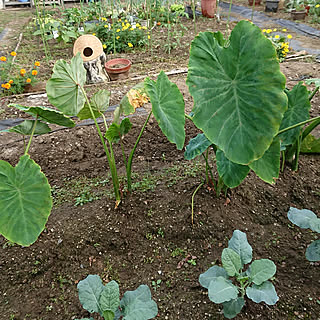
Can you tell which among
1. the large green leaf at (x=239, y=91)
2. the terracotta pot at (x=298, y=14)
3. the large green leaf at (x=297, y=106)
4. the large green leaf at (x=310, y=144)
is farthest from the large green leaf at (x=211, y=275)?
the terracotta pot at (x=298, y=14)

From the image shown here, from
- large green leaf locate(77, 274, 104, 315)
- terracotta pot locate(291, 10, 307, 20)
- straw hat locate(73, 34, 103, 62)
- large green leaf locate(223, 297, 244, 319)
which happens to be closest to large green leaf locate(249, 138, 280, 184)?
large green leaf locate(223, 297, 244, 319)

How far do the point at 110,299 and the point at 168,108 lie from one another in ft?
2.67

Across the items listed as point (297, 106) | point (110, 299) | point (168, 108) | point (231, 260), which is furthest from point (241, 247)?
point (297, 106)

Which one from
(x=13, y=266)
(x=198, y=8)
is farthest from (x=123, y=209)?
(x=198, y=8)

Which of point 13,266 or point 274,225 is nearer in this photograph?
point 13,266

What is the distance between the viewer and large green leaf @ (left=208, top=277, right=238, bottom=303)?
114cm

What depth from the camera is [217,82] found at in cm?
118

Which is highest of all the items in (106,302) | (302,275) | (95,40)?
(95,40)

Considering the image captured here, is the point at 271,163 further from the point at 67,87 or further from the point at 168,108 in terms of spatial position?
the point at 67,87

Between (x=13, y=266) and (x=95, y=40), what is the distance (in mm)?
2770

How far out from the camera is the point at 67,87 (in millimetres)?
1624

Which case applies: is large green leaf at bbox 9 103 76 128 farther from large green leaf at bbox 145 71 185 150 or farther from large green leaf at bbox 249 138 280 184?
large green leaf at bbox 249 138 280 184

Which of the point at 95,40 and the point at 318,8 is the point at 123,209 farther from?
the point at 318,8

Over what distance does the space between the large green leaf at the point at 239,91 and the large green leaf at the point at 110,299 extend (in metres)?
0.64
